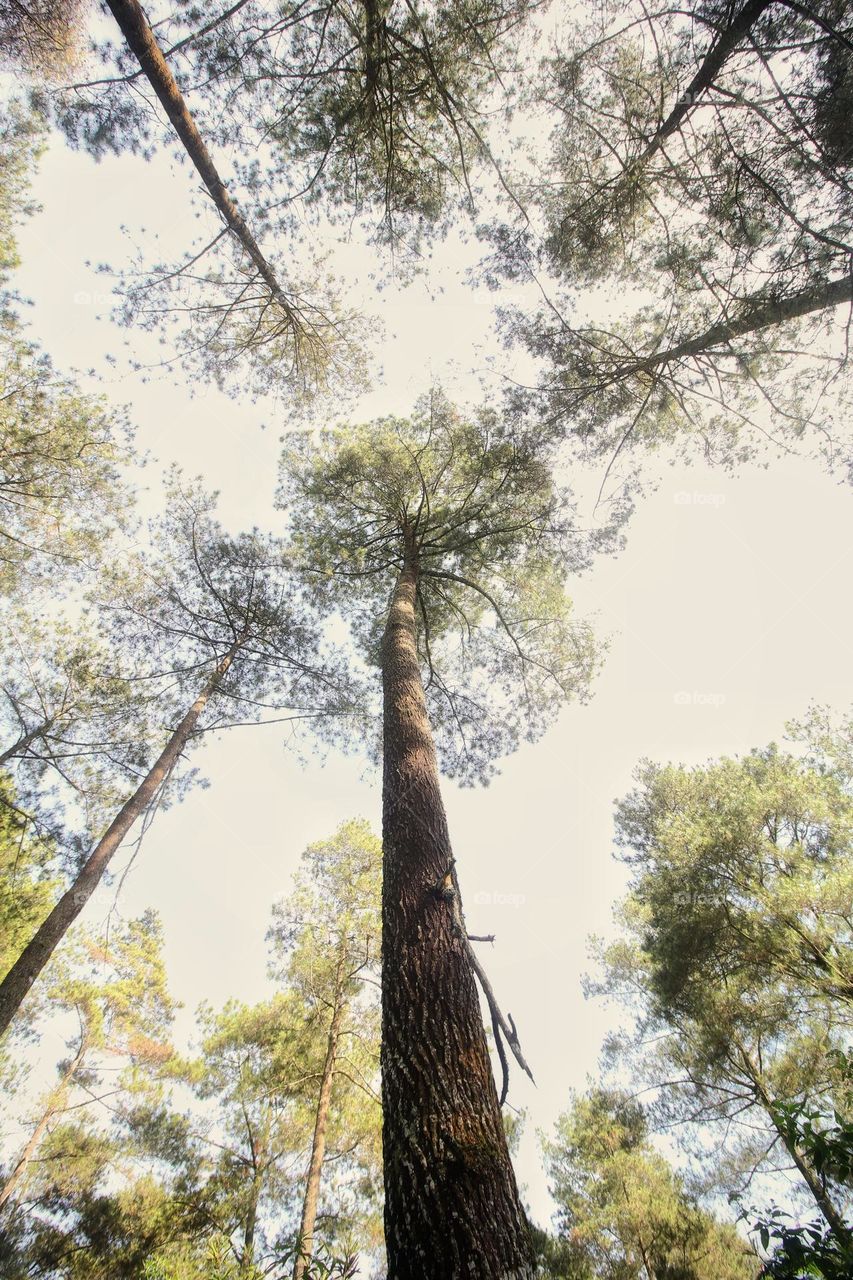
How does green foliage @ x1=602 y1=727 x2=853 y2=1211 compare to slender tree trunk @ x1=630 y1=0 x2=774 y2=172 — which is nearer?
slender tree trunk @ x1=630 y1=0 x2=774 y2=172

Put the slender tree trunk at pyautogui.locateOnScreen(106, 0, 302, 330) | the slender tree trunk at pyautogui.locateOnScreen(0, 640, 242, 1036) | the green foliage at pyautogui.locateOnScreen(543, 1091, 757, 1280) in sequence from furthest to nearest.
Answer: the green foliage at pyautogui.locateOnScreen(543, 1091, 757, 1280) < the slender tree trunk at pyautogui.locateOnScreen(0, 640, 242, 1036) < the slender tree trunk at pyautogui.locateOnScreen(106, 0, 302, 330)

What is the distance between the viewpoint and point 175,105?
530cm

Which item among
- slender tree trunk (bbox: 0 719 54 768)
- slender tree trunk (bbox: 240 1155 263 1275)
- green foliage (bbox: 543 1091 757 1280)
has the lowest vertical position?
green foliage (bbox: 543 1091 757 1280)

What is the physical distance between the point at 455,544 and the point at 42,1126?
15.2 m

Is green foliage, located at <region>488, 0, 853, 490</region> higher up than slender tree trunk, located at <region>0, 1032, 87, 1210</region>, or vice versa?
green foliage, located at <region>488, 0, 853, 490</region>

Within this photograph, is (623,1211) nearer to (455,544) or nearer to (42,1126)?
(42,1126)

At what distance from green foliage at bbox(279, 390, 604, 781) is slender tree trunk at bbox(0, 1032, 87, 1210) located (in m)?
11.6

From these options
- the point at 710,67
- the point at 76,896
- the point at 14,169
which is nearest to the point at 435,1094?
the point at 76,896

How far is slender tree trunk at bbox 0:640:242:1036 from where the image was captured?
5172 millimetres

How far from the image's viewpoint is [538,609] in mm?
9375

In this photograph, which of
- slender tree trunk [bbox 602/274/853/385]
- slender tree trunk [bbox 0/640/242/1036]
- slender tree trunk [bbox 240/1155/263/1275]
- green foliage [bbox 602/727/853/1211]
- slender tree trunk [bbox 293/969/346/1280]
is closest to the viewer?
slender tree trunk [bbox 0/640/242/1036]

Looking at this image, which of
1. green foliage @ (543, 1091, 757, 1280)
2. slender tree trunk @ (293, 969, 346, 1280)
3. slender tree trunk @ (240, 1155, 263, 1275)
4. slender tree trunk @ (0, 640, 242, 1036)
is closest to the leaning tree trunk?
slender tree trunk @ (0, 640, 242, 1036)

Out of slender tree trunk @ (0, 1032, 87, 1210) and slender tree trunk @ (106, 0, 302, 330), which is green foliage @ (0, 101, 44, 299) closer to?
slender tree trunk @ (106, 0, 302, 330)

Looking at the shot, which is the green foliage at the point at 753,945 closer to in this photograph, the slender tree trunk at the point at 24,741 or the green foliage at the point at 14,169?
the slender tree trunk at the point at 24,741
